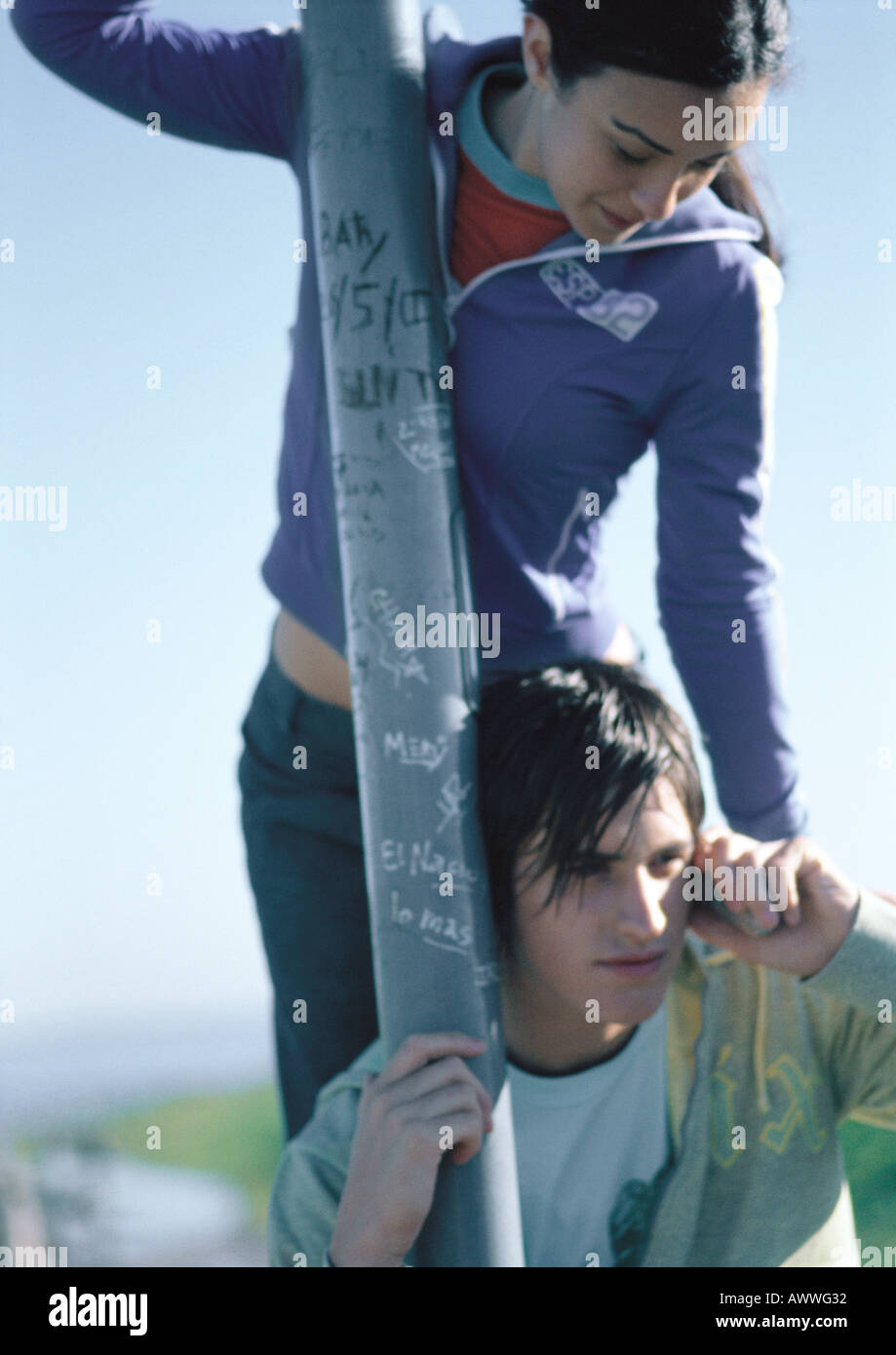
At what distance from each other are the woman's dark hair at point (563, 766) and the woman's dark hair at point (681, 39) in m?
0.41

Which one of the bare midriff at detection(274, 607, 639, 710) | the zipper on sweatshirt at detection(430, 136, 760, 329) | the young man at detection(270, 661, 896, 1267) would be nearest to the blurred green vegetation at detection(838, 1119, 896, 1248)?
the young man at detection(270, 661, 896, 1267)

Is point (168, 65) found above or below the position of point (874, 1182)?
above

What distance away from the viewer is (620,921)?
978 millimetres

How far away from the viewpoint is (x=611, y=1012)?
3.24 feet

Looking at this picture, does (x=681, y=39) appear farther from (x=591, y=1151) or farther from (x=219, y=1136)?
(x=219, y=1136)

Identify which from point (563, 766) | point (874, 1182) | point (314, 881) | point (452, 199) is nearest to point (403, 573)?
point (563, 766)

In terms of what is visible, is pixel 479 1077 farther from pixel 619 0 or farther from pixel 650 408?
pixel 619 0

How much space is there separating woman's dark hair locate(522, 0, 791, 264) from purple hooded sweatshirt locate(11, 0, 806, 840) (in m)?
0.10

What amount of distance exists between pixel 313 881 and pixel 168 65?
2.14 ft

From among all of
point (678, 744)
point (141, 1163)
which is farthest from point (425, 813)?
point (141, 1163)

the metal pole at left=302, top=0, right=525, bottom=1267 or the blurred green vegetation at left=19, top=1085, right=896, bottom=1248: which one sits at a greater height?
the metal pole at left=302, top=0, right=525, bottom=1267

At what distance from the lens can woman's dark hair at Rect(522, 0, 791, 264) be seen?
0.92 metres

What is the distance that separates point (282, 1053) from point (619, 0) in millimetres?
870

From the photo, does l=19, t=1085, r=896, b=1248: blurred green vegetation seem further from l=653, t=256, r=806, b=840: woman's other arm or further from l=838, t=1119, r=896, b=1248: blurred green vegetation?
l=653, t=256, r=806, b=840: woman's other arm
